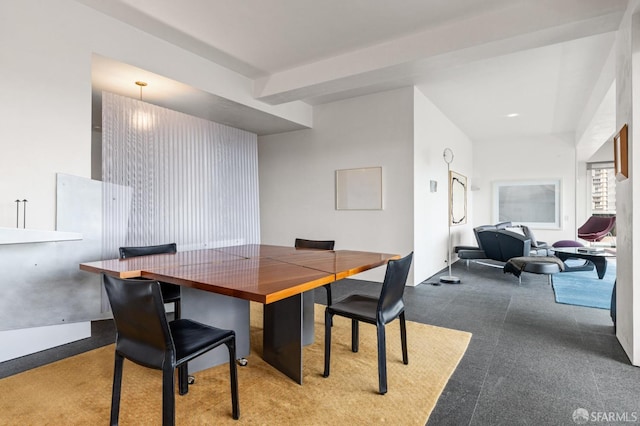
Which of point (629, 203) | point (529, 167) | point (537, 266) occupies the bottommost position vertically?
point (537, 266)

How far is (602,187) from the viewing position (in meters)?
8.36

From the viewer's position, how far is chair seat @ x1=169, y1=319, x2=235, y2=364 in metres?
1.63

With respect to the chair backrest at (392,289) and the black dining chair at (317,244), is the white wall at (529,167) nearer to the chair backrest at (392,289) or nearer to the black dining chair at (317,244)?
the black dining chair at (317,244)

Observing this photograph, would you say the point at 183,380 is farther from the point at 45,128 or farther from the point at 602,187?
the point at 602,187

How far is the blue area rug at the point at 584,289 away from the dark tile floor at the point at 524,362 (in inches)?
8.9

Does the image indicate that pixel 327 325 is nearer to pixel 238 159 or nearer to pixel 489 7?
pixel 489 7

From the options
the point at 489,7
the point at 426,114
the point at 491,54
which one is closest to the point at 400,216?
the point at 426,114

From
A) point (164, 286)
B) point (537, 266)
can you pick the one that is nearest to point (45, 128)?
point (164, 286)

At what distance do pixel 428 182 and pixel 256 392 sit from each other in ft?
14.2

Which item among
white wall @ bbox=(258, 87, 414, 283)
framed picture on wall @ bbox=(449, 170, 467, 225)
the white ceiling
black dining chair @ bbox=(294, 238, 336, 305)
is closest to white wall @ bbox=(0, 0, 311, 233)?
the white ceiling

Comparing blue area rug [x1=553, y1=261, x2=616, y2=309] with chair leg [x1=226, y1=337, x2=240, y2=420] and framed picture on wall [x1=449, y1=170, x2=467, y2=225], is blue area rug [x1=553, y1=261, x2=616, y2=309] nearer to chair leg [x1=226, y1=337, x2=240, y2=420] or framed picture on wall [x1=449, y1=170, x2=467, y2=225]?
framed picture on wall [x1=449, y1=170, x2=467, y2=225]

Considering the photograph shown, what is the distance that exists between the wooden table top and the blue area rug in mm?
2995

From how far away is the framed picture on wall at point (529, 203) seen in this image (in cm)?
805

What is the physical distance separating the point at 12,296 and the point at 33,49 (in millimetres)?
1940
